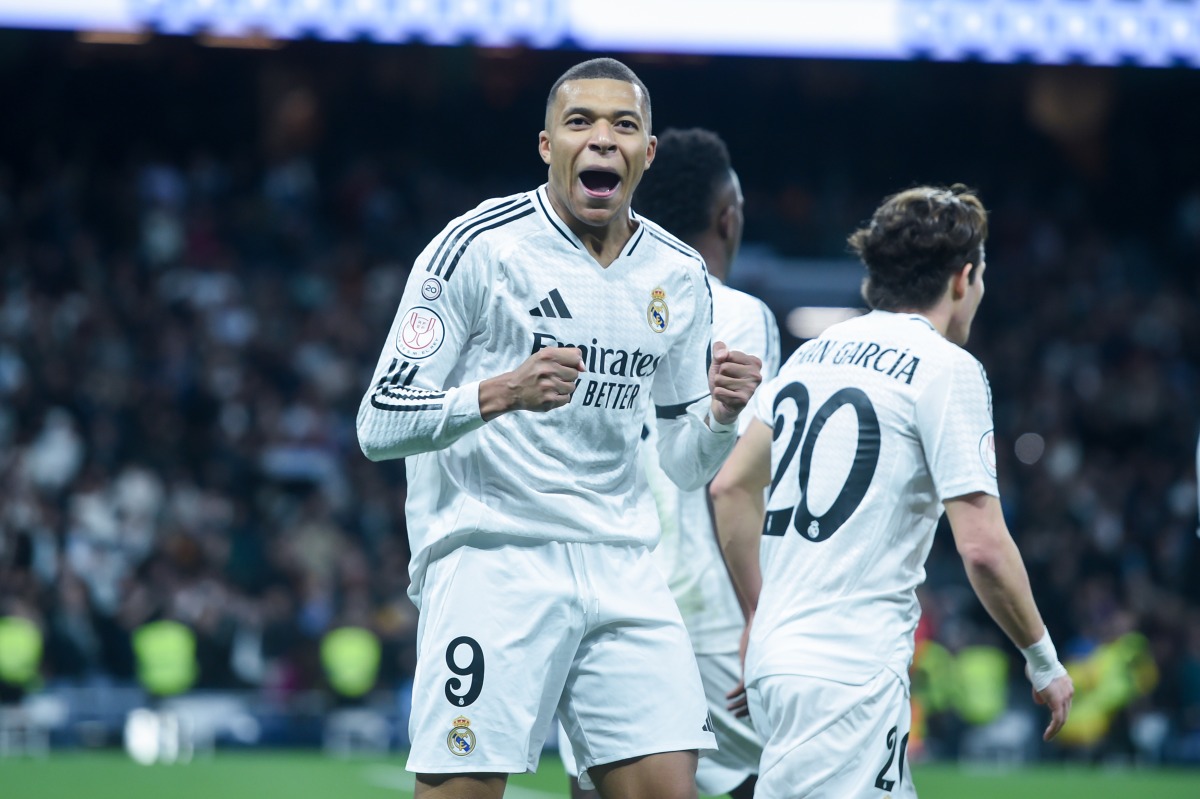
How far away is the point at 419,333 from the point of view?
3.59 m

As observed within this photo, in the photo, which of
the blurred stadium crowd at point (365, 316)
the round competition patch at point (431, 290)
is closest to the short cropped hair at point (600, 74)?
the round competition patch at point (431, 290)

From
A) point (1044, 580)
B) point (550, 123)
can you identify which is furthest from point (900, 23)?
point (550, 123)

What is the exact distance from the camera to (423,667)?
3.64 meters

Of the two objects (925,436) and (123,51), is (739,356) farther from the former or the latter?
(123,51)

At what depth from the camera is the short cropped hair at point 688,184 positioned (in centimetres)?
502

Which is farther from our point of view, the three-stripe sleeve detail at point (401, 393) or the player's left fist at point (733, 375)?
the player's left fist at point (733, 375)

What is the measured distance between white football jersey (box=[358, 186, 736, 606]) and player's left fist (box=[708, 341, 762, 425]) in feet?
0.56

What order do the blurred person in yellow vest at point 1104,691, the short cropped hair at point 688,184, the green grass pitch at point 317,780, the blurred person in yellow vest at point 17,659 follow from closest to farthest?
the short cropped hair at point 688,184, the green grass pitch at point 317,780, the blurred person in yellow vest at point 17,659, the blurred person in yellow vest at point 1104,691

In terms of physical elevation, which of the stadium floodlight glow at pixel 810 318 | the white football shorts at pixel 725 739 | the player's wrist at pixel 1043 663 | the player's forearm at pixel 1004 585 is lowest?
the white football shorts at pixel 725 739

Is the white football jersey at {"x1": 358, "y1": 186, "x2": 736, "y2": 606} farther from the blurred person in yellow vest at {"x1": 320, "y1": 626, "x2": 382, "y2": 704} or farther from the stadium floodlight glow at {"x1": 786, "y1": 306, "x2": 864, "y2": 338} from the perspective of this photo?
the stadium floodlight glow at {"x1": 786, "y1": 306, "x2": 864, "y2": 338}

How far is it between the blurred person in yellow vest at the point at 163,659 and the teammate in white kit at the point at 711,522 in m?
8.88

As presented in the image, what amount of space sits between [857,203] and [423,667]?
17.1m

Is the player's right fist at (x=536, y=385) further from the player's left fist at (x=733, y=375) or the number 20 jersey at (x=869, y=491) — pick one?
the number 20 jersey at (x=869, y=491)

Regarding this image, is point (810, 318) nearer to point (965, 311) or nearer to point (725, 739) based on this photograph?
point (725, 739)
